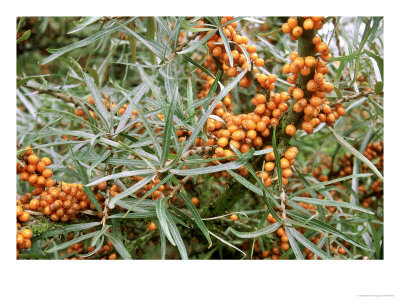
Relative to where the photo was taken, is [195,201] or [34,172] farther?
[195,201]

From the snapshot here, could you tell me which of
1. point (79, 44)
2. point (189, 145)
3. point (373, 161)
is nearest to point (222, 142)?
point (189, 145)

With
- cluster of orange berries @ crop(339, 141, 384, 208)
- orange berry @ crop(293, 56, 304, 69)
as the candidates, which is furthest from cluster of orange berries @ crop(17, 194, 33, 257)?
cluster of orange berries @ crop(339, 141, 384, 208)

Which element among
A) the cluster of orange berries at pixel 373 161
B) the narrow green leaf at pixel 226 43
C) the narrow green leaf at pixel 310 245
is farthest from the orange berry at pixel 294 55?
the cluster of orange berries at pixel 373 161

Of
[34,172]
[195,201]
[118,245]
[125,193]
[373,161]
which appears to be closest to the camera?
[125,193]

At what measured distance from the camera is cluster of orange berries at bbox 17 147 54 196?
808mm

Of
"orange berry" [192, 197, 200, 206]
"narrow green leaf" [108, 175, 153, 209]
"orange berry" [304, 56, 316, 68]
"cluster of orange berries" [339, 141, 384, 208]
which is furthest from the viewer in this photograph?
"cluster of orange berries" [339, 141, 384, 208]

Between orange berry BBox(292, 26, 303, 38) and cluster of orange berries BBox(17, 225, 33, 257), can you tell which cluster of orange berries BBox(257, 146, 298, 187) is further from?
cluster of orange berries BBox(17, 225, 33, 257)

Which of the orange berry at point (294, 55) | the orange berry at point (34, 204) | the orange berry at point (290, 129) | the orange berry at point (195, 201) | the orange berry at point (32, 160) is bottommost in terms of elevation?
the orange berry at point (195, 201)

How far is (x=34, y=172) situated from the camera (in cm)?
82

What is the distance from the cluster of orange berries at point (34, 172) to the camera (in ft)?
2.65

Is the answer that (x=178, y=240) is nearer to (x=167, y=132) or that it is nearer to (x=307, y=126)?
(x=167, y=132)

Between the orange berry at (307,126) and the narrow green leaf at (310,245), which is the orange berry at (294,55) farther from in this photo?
the narrow green leaf at (310,245)
